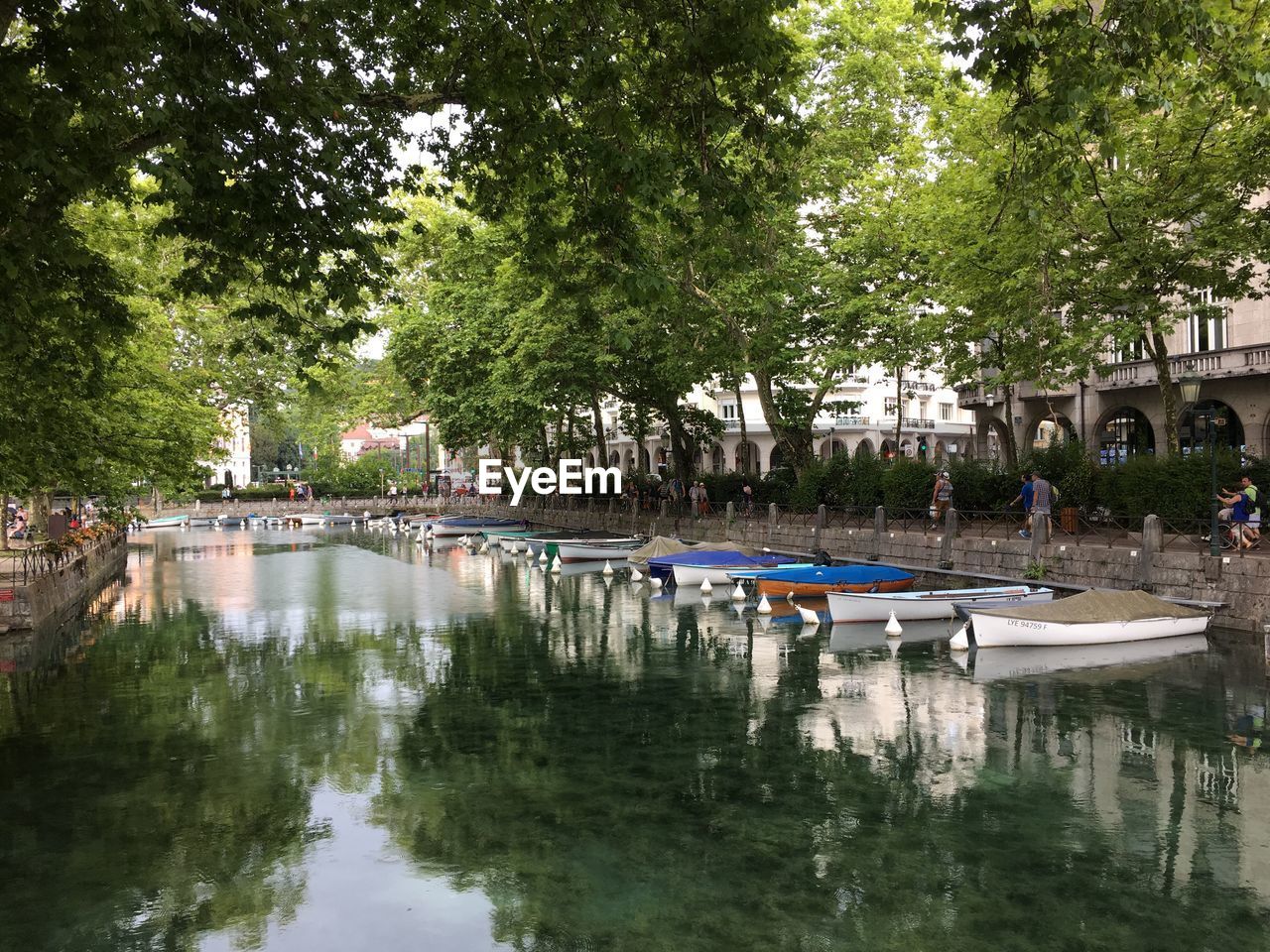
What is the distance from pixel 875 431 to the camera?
72.8 metres

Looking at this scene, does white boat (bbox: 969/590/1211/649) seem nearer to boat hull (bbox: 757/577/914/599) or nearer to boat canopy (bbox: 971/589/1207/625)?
boat canopy (bbox: 971/589/1207/625)

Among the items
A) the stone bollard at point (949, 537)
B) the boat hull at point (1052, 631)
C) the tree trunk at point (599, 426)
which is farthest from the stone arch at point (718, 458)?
the boat hull at point (1052, 631)

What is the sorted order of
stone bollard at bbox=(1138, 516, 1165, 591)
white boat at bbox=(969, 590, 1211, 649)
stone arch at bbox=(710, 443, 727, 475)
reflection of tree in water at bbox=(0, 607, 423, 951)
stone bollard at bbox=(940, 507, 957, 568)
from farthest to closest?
stone arch at bbox=(710, 443, 727, 475)
stone bollard at bbox=(940, 507, 957, 568)
stone bollard at bbox=(1138, 516, 1165, 591)
white boat at bbox=(969, 590, 1211, 649)
reflection of tree in water at bbox=(0, 607, 423, 951)

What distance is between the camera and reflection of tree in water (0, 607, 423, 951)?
26.6 feet

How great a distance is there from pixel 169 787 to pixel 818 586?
18015 millimetres

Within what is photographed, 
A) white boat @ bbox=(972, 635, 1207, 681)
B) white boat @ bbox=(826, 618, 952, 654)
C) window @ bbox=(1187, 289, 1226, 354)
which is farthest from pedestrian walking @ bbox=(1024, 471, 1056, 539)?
window @ bbox=(1187, 289, 1226, 354)

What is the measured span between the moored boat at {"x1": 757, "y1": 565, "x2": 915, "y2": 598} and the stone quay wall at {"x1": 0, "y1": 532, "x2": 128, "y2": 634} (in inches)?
691

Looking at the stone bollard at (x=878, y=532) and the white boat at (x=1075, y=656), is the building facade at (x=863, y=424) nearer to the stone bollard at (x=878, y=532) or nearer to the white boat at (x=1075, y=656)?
the stone bollard at (x=878, y=532)

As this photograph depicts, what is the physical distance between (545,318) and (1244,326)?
24.4 meters

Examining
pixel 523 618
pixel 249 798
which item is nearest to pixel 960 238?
pixel 523 618

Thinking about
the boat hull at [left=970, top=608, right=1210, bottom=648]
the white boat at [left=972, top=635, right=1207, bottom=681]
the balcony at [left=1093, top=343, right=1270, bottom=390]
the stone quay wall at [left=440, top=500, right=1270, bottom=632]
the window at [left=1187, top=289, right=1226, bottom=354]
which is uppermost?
the window at [left=1187, top=289, right=1226, bottom=354]

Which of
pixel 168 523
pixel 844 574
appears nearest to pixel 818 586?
pixel 844 574

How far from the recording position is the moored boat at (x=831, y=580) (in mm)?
25344

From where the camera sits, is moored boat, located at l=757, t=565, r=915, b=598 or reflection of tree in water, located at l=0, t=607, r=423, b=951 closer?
reflection of tree in water, located at l=0, t=607, r=423, b=951
